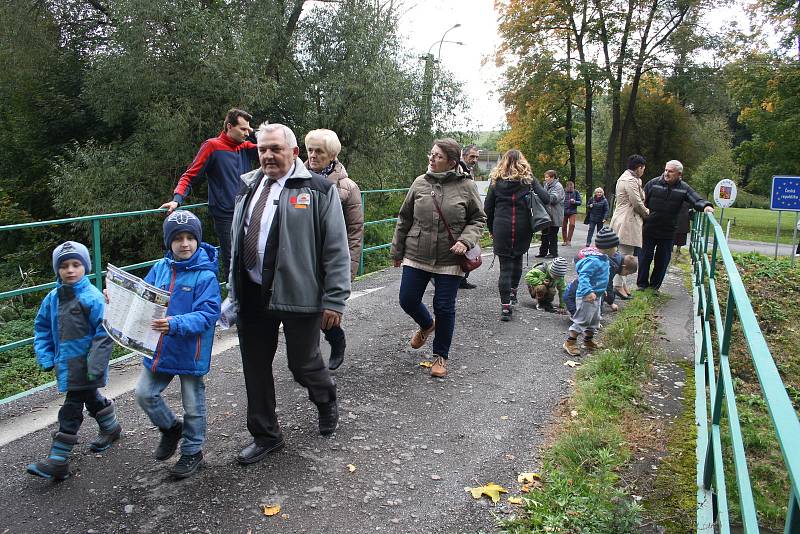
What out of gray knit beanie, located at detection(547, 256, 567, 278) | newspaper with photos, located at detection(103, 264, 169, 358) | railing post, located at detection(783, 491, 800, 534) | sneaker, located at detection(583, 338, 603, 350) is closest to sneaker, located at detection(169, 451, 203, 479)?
newspaper with photos, located at detection(103, 264, 169, 358)

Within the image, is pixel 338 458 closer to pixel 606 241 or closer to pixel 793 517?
pixel 793 517

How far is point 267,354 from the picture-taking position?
3674mm

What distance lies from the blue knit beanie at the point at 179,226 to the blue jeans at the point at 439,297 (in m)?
1.95

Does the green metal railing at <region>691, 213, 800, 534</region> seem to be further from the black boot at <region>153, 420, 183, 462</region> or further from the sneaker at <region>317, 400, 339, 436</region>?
the black boot at <region>153, 420, 183, 462</region>

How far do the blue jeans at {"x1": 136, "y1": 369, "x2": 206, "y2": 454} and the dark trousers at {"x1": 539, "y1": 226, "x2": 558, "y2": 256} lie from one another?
29.2 feet

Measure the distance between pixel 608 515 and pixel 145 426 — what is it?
2840mm

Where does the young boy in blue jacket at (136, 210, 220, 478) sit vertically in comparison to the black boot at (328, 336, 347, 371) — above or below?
above

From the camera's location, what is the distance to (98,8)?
17.0 meters

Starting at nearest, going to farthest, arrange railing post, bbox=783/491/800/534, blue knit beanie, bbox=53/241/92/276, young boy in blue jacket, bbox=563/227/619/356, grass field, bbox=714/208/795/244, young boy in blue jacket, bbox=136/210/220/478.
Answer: railing post, bbox=783/491/800/534
young boy in blue jacket, bbox=136/210/220/478
blue knit beanie, bbox=53/241/92/276
young boy in blue jacket, bbox=563/227/619/356
grass field, bbox=714/208/795/244

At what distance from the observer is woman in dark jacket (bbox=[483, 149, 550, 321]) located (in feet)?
22.4

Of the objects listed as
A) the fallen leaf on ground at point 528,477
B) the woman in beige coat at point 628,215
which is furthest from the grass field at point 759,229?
the fallen leaf on ground at point 528,477

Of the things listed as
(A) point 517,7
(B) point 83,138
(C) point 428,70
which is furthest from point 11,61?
(A) point 517,7

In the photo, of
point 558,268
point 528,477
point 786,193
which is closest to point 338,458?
point 528,477

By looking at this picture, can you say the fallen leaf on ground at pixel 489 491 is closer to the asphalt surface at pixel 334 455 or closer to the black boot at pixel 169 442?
the asphalt surface at pixel 334 455
